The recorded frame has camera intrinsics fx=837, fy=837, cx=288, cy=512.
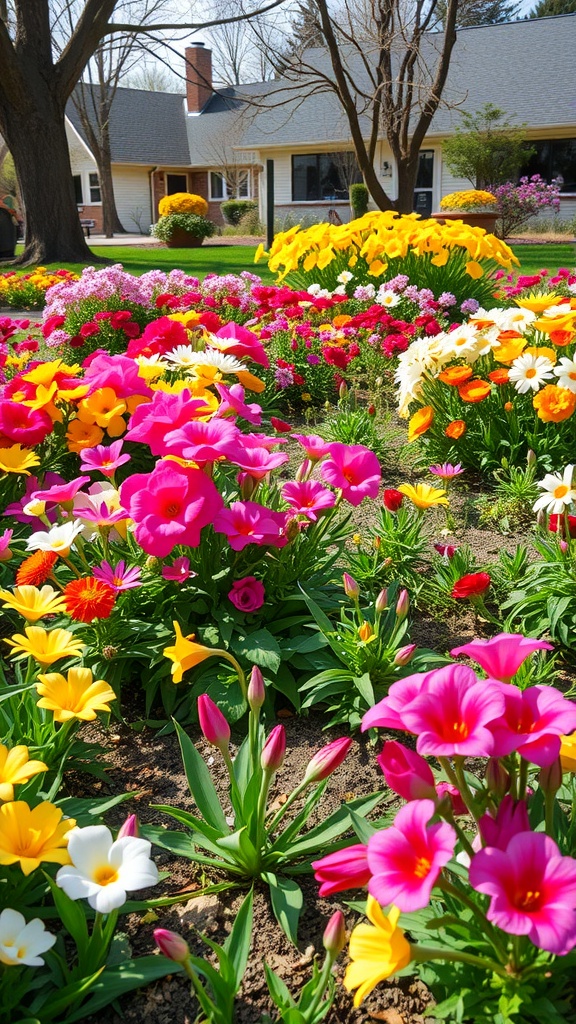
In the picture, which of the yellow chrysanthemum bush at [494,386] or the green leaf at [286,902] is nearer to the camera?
the green leaf at [286,902]

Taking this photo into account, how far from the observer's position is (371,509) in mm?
3941

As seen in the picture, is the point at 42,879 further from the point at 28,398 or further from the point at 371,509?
the point at 371,509

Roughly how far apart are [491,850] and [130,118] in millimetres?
47134

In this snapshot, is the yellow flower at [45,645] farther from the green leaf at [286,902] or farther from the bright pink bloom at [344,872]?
the bright pink bloom at [344,872]

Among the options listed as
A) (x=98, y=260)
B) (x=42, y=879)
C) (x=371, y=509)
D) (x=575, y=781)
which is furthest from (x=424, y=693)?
(x=98, y=260)

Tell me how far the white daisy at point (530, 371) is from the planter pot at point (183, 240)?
871 inches

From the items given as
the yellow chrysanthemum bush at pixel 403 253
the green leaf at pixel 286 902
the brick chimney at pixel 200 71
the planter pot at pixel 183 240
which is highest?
the brick chimney at pixel 200 71

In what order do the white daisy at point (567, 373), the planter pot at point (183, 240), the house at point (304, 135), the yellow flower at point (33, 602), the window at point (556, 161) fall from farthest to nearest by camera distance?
the house at point (304, 135)
the window at point (556, 161)
the planter pot at point (183, 240)
the white daisy at point (567, 373)
the yellow flower at point (33, 602)

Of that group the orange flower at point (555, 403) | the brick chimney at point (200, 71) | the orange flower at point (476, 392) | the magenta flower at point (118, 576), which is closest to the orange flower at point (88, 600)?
the magenta flower at point (118, 576)

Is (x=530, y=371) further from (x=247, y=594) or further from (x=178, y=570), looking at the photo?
(x=178, y=570)

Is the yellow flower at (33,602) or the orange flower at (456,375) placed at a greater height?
the orange flower at (456,375)

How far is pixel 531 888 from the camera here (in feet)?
3.67

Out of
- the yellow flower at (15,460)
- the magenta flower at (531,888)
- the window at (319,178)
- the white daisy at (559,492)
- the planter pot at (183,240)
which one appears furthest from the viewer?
the window at (319,178)

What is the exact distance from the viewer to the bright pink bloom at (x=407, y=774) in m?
1.25
